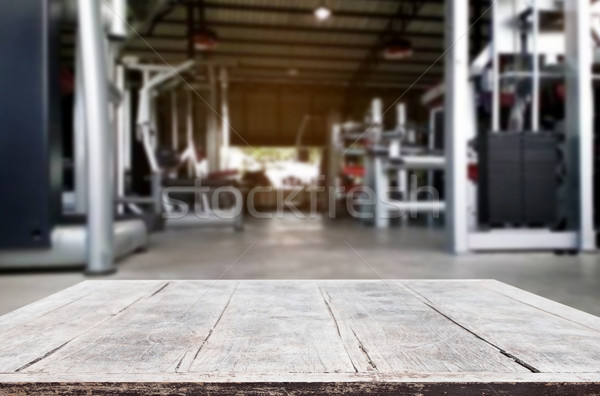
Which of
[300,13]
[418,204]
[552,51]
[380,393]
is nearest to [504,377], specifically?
[380,393]

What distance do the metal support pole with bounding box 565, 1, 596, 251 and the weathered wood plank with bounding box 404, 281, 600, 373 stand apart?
7.82 ft

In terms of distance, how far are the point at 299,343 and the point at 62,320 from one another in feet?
1.08

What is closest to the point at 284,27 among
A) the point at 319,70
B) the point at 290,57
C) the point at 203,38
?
the point at 290,57

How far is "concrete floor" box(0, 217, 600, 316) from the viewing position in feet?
5.65

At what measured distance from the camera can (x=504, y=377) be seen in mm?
396

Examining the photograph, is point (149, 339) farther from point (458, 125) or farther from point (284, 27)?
point (284, 27)

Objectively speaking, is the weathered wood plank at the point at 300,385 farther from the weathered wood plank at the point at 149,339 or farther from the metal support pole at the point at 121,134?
the metal support pole at the point at 121,134

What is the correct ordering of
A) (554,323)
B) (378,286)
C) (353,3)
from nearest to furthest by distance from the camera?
(554,323) → (378,286) → (353,3)

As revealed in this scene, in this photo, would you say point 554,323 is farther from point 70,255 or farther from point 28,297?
point 70,255

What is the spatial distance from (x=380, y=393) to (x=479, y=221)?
104 inches

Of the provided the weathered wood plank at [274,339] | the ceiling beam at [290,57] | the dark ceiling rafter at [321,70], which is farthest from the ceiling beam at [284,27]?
the weathered wood plank at [274,339]

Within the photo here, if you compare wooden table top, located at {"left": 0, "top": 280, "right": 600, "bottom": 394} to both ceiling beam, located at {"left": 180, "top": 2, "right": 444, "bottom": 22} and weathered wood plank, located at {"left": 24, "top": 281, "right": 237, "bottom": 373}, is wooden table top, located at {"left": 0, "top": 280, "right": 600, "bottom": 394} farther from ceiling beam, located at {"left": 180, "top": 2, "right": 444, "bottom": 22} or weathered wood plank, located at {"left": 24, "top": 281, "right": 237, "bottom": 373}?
ceiling beam, located at {"left": 180, "top": 2, "right": 444, "bottom": 22}

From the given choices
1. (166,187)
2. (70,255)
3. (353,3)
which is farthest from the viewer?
(353,3)

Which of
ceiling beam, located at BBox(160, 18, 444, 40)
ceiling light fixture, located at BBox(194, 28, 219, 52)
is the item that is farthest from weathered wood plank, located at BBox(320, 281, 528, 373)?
ceiling beam, located at BBox(160, 18, 444, 40)
